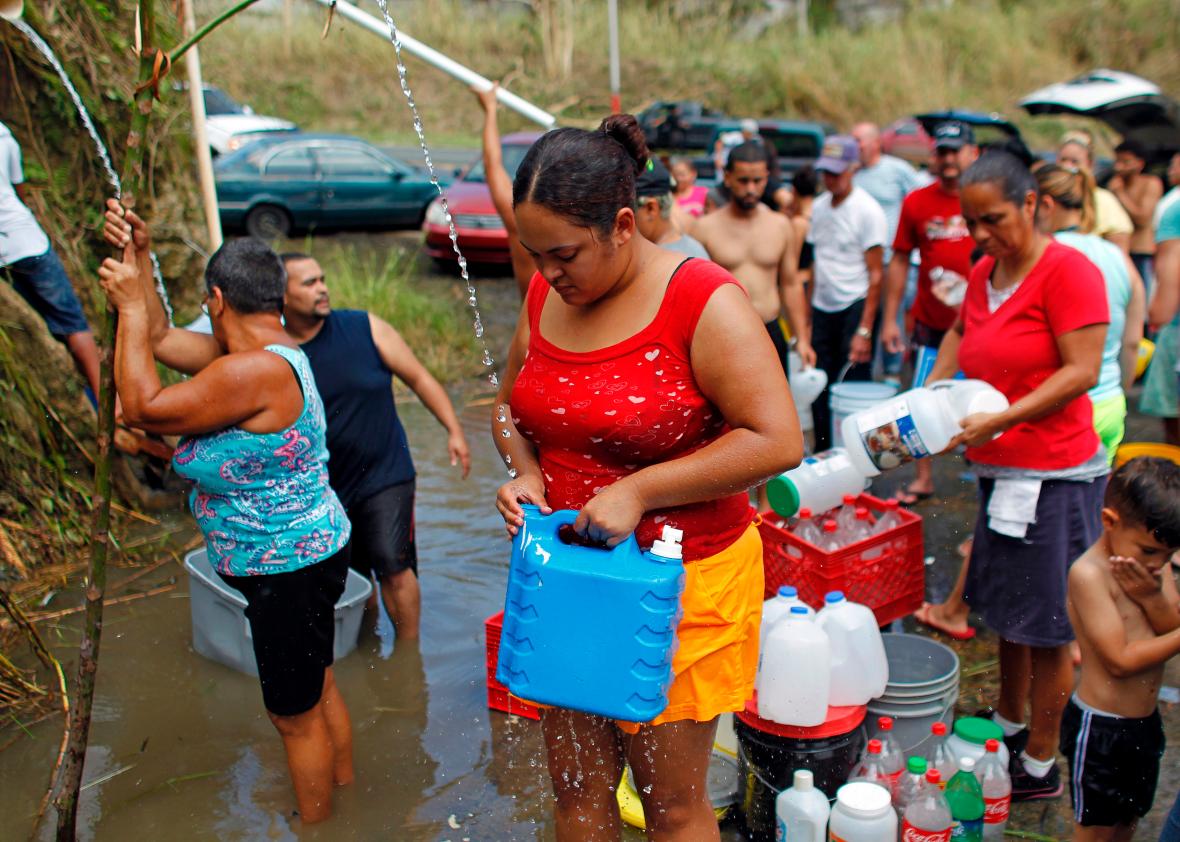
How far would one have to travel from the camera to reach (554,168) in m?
2.12

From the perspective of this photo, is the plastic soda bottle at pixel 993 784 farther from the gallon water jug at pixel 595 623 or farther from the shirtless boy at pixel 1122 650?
the gallon water jug at pixel 595 623

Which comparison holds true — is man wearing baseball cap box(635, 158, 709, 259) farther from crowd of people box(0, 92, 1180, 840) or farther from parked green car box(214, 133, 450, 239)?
parked green car box(214, 133, 450, 239)

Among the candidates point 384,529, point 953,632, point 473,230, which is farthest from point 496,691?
point 473,230

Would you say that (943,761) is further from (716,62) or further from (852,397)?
(716,62)

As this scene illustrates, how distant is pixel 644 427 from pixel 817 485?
8.27 feet

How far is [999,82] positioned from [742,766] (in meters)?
31.5

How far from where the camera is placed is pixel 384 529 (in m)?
4.38

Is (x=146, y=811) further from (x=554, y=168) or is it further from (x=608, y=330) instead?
(x=554, y=168)

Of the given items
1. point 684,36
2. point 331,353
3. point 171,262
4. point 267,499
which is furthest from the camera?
point 684,36

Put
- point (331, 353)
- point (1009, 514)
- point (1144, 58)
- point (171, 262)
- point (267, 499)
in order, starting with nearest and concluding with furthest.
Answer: point (267, 499), point (1009, 514), point (331, 353), point (171, 262), point (1144, 58)

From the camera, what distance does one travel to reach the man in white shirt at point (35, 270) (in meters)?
4.93

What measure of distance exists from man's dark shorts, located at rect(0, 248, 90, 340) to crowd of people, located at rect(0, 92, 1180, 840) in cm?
2

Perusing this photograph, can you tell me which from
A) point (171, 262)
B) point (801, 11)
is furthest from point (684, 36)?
point (171, 262)

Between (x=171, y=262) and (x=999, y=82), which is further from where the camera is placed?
(x=999, y=82)
